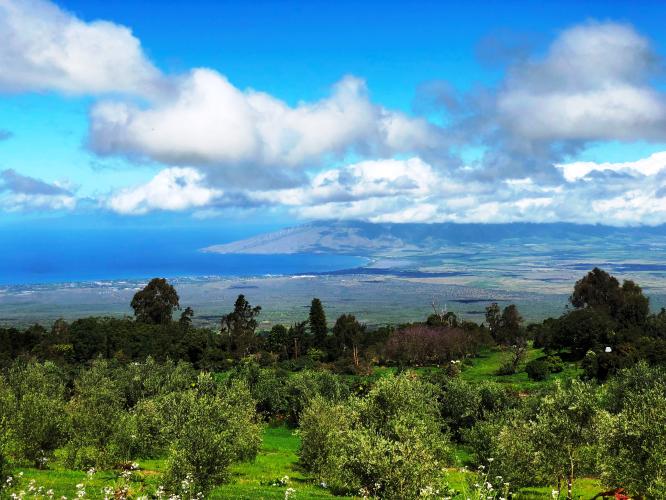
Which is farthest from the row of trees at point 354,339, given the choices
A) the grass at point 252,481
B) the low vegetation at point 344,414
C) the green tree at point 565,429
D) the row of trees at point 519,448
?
the green tree at point 565,429

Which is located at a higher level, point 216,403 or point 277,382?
point 216,403

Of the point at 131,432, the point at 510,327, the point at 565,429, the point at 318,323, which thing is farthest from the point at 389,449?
the point at 510,327

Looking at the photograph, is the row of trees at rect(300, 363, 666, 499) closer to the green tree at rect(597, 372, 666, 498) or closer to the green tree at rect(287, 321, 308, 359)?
the green tree at rect(597, 372, 666, 498)

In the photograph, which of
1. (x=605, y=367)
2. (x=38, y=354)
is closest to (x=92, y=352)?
(x=38, y=354)

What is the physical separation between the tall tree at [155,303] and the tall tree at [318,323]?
45.4m

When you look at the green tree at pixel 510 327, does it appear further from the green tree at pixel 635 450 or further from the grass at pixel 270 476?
the green tree at pixel 635 450

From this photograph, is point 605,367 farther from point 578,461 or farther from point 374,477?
point 374,477

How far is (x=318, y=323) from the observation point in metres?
162

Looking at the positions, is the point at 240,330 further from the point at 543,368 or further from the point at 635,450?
the point at 635,450

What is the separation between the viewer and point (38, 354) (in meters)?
129

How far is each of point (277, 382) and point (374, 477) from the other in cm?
7824

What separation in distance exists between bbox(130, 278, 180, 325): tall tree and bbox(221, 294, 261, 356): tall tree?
21.6 m

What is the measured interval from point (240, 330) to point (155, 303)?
1295 inches

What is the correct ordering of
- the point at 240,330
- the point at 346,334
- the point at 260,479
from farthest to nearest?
the point at 240,330
the point at 346,334
the point at 260,479
